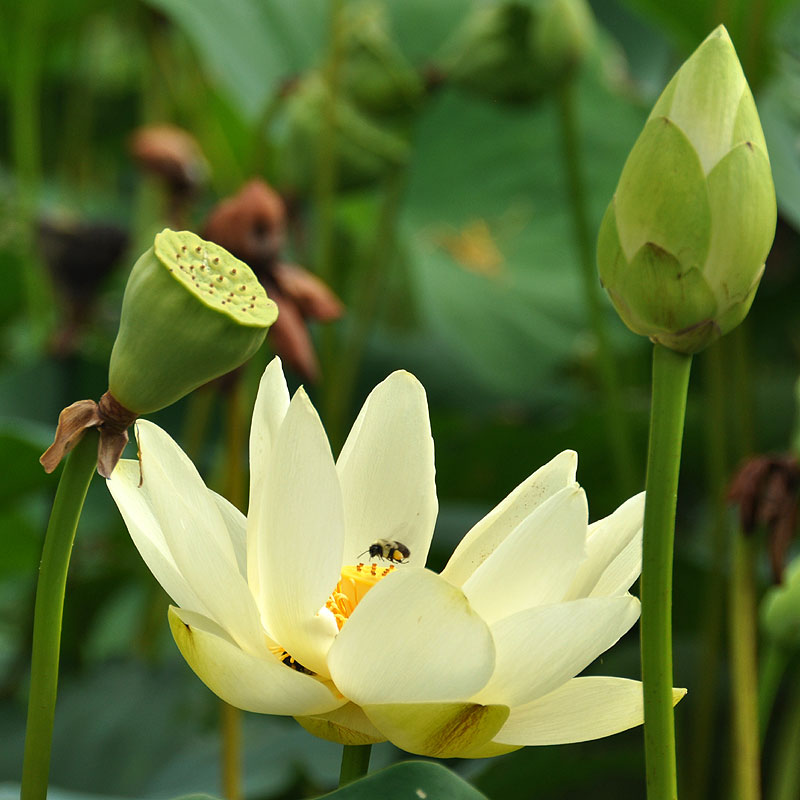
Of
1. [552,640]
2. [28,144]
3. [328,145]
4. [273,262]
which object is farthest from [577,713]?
[28,144]

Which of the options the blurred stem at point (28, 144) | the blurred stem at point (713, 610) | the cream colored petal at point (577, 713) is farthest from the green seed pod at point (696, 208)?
the blurred stem at point (28, 144)

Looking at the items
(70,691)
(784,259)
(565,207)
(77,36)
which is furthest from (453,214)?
(70,691)

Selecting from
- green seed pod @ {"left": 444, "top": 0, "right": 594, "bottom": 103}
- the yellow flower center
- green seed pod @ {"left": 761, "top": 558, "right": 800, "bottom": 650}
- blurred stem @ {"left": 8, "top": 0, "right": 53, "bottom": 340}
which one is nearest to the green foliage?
the yellow flower center

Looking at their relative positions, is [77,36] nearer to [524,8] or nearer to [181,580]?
[524,8]

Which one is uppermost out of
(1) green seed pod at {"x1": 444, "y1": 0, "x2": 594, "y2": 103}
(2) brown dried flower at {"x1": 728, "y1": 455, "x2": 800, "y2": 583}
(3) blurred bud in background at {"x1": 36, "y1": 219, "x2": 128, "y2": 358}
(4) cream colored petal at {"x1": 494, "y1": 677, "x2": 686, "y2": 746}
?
(1) green seed pod at {"x1": 444, "y1": 0, "x2": 594, "y2": 103}

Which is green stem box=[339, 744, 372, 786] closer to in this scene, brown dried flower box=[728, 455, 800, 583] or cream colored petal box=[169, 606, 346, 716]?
cream colored petal box=[169, 606, 346, 716]

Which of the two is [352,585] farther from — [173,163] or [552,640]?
[173,163]
